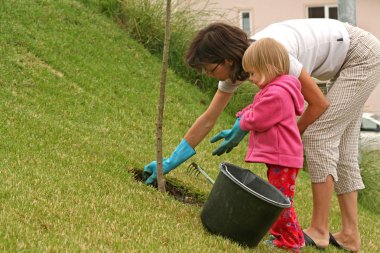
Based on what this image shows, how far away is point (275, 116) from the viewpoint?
4.25 meters

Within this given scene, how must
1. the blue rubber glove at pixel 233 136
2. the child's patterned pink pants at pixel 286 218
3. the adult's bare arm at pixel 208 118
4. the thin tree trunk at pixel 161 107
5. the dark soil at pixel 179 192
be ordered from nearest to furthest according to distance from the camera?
the child's patterned pink pants at pixel 286 218, the blue rubber glove at pixel 233 136, the thin tree trunk at pixel 161 107, the adult's bare arm at pixel 208 118, the dark soil at pixel 179 192

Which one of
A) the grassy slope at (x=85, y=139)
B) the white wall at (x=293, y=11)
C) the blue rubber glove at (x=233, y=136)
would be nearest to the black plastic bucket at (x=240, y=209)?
the grassy slope at (x=85, y=139)

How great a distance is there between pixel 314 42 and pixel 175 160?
1.30 m

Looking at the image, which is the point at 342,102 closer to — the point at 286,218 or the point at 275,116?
the point at 275,116

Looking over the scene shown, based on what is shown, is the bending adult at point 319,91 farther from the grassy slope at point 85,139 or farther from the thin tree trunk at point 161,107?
the grassy slope at point 85,139

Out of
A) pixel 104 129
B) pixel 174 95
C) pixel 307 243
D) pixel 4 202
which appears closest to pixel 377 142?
pixel 174 95

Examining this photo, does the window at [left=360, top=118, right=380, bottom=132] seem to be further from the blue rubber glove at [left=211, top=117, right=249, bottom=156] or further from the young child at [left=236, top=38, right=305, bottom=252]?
the young child at [left=236, top=38, right=305, bottom=252]

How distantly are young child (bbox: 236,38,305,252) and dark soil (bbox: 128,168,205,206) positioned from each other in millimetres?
1184

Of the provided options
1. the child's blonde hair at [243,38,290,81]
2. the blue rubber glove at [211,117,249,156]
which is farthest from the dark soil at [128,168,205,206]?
the child's blonde hair at [243,38,290,81]

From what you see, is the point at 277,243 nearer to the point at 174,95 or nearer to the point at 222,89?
the point at 222,89

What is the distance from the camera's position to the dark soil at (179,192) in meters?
5.50

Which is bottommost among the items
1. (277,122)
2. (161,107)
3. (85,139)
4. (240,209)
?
(85,139)

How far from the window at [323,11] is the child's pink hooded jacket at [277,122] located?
19.3 metres

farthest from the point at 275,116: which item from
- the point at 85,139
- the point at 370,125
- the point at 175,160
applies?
the point at 370,125
